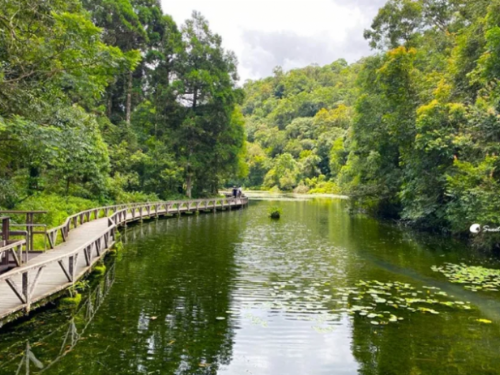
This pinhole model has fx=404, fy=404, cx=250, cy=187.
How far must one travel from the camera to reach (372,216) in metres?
33.1

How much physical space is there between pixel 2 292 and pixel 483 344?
9187mm

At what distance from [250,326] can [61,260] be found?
4579mm

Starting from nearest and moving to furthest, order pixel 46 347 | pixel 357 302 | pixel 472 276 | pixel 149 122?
pixel 46 347 < pixel 357 302 < pixel 472 276 < pixel 149 122

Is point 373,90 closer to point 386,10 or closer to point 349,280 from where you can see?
point 386,10

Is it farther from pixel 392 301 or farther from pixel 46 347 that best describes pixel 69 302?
pixel 392 301

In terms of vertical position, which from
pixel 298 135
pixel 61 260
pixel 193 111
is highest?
pixel 298 135

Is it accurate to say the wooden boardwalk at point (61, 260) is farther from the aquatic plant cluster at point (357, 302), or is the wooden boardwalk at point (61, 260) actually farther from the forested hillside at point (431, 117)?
the forested hillside at point (431, 117)

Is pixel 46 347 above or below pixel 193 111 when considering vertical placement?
below

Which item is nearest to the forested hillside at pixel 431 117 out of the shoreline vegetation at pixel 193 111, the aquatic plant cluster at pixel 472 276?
the shoreline vegetation at pixel 193 111

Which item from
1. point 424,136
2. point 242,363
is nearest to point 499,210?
point 424,136

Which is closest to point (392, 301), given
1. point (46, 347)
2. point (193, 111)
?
point (46, 347)

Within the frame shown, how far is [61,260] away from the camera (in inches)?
363

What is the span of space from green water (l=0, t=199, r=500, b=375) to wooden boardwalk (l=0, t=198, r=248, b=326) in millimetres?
531

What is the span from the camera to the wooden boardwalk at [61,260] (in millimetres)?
7594
